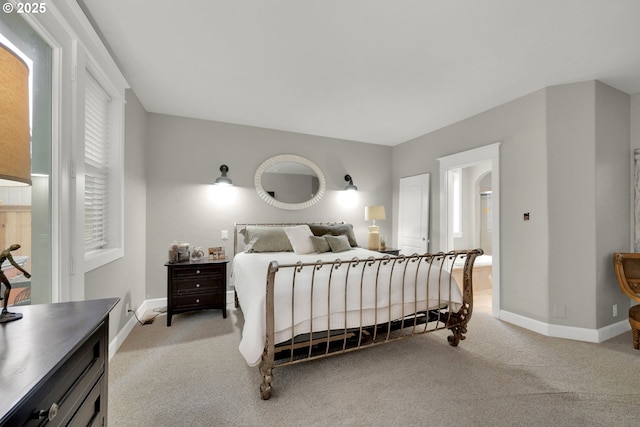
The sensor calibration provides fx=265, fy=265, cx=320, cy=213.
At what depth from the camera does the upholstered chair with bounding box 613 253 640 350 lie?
254cm

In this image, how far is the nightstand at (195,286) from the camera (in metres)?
3.04

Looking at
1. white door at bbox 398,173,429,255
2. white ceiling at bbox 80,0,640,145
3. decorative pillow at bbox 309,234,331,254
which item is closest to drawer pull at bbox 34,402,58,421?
white ceiling at bbox 80,0,640,145

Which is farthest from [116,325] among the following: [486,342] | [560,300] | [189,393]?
[560,300]

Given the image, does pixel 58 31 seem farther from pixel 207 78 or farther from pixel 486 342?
pixel 486 342

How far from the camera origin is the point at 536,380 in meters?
2.05

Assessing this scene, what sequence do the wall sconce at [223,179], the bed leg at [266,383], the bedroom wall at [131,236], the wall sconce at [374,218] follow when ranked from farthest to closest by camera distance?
1. the wall sconce at [374,218]
2. the wall sconce at [223,179]
3. the bedroom wall at [131,236]
4. the bed leg at [266,383]

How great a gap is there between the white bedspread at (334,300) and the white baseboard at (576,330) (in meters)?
1.17

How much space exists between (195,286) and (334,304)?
190 cm

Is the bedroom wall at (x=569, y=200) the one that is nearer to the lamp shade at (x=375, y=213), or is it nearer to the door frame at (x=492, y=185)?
the door frame at (x=492, y=185)

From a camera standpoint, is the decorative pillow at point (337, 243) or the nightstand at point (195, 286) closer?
the nightstand at point (195, 286)

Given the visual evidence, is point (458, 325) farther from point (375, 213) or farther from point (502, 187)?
point (375, 213)

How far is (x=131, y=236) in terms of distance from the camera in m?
2.98

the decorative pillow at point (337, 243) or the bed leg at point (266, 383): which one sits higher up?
the decorative pillow at point (337, 243)

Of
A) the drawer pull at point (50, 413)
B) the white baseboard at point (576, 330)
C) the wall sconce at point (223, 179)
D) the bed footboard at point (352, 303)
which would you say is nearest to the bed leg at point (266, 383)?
the bed footboard at point (352, 303)
